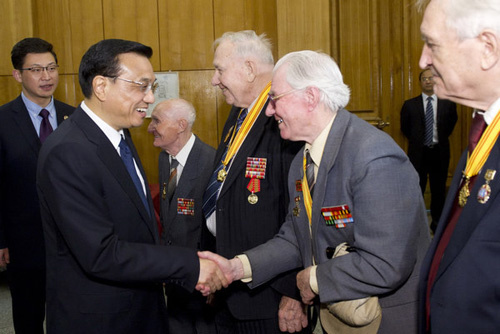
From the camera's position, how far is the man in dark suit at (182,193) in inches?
126

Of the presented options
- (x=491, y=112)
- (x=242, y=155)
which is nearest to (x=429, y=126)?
(x=242, y=155)

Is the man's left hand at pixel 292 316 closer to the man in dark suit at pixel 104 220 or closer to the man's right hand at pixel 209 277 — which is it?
the man's right hand at pixel 209 277

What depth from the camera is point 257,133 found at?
255 centimetres

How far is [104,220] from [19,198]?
1640 mm

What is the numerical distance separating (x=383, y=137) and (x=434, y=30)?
525 millimetres

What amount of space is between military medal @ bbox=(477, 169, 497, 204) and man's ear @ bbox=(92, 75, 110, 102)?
4.71 ft

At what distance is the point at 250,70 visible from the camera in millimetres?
2758

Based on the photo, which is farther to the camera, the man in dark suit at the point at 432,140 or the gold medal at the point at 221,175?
the man in dark suit at the point at 432,140

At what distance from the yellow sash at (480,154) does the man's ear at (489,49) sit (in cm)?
13

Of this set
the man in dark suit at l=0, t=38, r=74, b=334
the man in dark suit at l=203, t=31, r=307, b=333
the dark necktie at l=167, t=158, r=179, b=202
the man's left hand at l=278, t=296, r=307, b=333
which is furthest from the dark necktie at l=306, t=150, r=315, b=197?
the man in dark suit at l=0, t=38, r=74, b=334

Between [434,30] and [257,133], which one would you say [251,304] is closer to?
[257,133]

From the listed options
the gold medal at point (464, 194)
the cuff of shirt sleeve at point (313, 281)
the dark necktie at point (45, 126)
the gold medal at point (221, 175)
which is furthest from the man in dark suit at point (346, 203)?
the dark necktie at point (45, 126)

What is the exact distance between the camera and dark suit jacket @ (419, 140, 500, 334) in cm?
115

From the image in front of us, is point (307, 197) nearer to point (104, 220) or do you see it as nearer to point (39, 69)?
point (104, 220)
